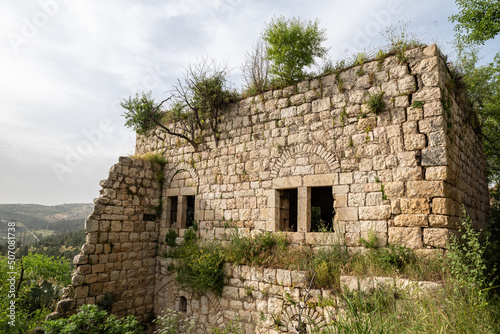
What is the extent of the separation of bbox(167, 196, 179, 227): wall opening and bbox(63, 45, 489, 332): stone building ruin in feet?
0.10

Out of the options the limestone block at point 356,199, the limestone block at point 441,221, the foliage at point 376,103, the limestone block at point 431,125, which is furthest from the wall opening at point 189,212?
the limestone block at point 431,125

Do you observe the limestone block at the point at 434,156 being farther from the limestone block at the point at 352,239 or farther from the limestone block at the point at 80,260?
the limestone block at the point at 80,260

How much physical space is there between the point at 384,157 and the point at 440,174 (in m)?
0.92

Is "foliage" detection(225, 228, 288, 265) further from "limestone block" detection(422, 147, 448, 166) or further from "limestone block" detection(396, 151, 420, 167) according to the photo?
"limestone block" detection(422, 147, 448, 166)

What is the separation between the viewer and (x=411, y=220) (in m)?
5.03

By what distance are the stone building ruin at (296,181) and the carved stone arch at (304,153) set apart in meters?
0.02

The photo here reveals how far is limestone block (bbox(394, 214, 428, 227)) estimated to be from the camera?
494cm

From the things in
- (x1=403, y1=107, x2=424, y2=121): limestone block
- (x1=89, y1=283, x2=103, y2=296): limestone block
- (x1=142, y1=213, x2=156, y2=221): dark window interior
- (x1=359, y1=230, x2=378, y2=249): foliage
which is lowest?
(x1=89, y1=283, x2=103, y2=296): limestone block

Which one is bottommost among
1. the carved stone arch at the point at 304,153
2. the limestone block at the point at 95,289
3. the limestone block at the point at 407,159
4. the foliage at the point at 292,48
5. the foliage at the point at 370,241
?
the limestone block at the point at 95,289

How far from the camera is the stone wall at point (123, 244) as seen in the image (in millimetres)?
7094

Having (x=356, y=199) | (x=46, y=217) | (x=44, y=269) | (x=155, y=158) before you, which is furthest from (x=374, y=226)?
(x=46, y=217)

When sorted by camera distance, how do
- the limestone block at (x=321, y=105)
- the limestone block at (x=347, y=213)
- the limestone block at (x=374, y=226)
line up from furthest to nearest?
the limestone block at (x=321, y=105) < the limestone block at (x=347, y=213) < the limestone block at (x=374, y=226)

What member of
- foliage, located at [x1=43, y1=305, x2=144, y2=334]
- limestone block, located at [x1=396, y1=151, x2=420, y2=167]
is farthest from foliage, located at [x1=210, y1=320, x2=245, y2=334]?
limestone block, located at [x1=396, y1=151, x2=420, y2=167]

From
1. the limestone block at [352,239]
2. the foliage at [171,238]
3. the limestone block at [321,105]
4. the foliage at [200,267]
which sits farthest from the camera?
the foliage at [171,238]
